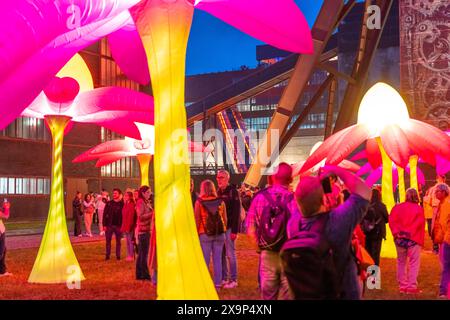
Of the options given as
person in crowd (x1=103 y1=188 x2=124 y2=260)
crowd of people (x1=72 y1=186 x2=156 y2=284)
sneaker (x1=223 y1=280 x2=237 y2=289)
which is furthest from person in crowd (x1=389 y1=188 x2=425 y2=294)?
person in crowd (x1=103 y1=188 x2=124 y2=260)

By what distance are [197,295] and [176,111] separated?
189 cm

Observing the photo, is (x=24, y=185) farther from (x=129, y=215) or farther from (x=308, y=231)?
(x=308, y=231)

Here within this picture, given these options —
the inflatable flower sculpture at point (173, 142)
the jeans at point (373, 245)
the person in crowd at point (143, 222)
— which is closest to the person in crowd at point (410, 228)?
the jeans at point (373, 245)

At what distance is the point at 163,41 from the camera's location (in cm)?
608

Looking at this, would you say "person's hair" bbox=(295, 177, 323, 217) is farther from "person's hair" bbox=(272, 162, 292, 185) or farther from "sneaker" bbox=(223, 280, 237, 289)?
"sneaker" bbox=(223, 280, 237, 289)

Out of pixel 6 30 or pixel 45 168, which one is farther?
pixel 45 168

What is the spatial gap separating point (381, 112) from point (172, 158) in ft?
24.9

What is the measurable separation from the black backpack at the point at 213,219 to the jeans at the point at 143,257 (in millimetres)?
1639

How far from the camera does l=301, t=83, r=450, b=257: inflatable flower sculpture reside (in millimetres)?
10930

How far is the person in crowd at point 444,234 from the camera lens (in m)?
7.39

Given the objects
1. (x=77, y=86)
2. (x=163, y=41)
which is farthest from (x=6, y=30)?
(x=77, y=86)

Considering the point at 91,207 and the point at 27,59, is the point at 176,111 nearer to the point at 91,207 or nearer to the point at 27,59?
the point at 27,59

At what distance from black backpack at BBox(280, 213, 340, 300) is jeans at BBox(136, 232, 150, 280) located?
5774 millimetres

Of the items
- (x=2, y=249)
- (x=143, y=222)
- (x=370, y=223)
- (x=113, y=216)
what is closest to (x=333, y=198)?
(x=370, y=223)
